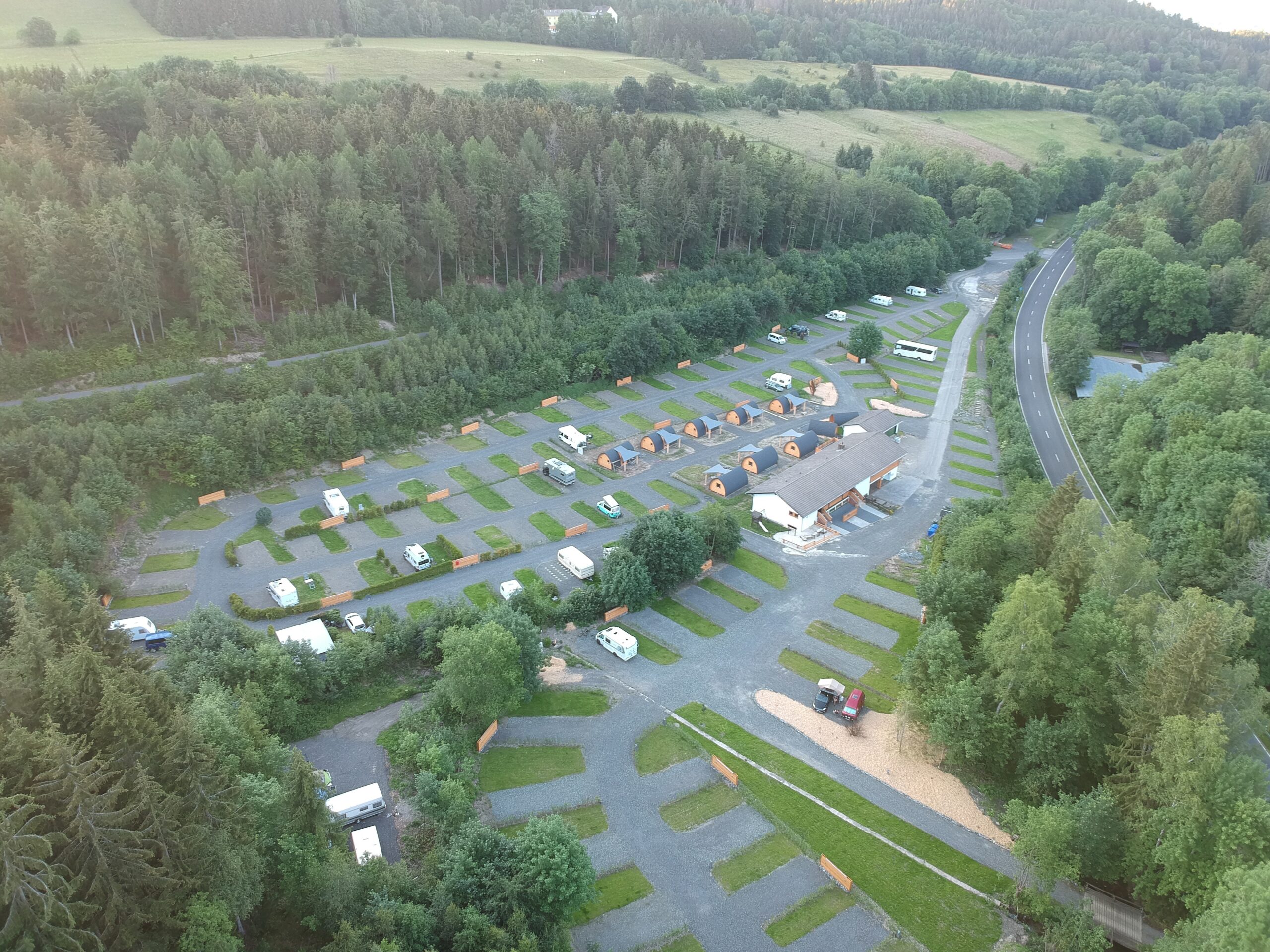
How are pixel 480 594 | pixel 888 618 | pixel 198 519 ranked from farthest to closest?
pixel 198 519 < pixel 480 594 < pixel 888 618

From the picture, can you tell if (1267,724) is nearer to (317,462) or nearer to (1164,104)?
(317,462)

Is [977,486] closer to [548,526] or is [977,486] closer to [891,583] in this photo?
[891,583]

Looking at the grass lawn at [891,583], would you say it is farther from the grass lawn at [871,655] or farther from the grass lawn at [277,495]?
the grass lawn at [277,495]

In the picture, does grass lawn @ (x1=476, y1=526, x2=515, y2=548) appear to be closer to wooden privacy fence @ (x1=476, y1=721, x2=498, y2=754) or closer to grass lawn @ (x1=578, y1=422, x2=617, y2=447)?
grass lawn @ (x1=578, y1=422, x2=617, y2=447)

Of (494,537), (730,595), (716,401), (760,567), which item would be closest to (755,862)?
(730,595)

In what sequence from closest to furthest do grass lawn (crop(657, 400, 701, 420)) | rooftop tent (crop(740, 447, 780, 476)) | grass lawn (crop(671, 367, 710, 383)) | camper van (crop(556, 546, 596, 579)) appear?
camper van (crop(556, 546, 596, 579))
rooftop tent (crop(740, 447, 780, 476))
grass lawn (crop(657, 400, 701, 420))
grass lawn (crop(671, 367, 710, 383))

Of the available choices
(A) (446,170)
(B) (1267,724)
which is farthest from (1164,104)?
(B) (1267,724)

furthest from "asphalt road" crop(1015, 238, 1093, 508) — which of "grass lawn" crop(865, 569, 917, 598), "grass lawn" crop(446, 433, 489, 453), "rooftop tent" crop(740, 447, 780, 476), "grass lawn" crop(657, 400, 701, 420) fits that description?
"grass lawn" crop(446, 433, 489, 453)
